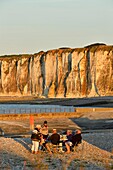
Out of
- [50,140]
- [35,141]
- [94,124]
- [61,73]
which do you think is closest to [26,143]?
[50,140]

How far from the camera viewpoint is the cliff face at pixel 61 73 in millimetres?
106688

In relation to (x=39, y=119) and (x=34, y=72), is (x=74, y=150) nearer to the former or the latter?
(x=39, y=119)

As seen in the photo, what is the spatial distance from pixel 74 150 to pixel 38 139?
5.95 ft

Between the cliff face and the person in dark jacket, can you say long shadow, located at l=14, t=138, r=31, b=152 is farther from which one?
the cliff face

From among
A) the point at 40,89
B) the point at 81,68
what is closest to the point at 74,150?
the point at 81,68

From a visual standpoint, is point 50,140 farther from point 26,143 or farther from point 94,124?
point 94,124

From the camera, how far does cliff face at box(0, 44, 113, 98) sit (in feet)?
350

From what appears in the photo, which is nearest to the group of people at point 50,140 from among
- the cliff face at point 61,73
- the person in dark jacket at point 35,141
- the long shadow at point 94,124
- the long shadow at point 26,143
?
the person in dark jacket at point 35,141

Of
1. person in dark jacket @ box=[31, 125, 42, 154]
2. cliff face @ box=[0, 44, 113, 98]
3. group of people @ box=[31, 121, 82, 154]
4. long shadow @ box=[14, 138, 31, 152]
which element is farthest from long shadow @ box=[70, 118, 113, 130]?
cliff face @ box=[0, 44, 113, 98]

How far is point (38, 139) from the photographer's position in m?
19.3

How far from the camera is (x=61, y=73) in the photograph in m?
115

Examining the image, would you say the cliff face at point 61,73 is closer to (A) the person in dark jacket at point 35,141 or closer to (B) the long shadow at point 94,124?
(B) the long shadow at point 94,124

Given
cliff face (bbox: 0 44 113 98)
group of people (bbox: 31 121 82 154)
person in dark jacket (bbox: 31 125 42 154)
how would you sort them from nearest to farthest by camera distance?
person in dark jacket (bbox: 31 125 42 154), group of people (bbox: 31 121 82 154), cliff face (bbox: 0 44 113 98)

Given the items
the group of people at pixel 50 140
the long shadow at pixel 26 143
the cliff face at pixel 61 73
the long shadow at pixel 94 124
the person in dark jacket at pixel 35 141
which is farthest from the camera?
the cliff face at pixel 61 73
